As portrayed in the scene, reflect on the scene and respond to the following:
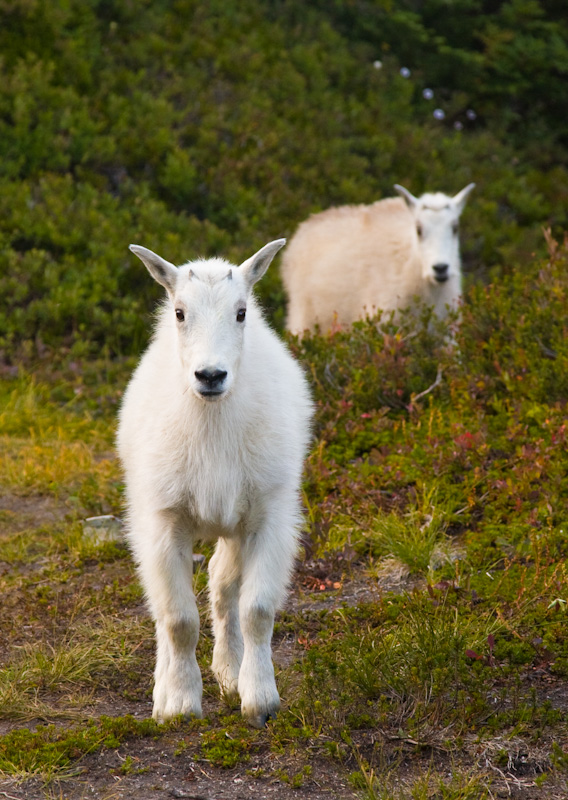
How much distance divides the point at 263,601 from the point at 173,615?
444 millimetres

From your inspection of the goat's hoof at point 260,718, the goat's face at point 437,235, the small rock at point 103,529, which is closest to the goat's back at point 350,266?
the goat's face at point 437,235

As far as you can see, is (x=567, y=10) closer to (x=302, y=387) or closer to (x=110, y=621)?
(x=302, y=387)

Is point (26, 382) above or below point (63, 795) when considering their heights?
below

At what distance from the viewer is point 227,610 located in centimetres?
538

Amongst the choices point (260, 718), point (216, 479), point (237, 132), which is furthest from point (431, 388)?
point (237, 132)

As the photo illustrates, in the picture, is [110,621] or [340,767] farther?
[110,621]

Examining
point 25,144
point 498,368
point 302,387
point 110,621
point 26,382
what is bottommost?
point 26,382

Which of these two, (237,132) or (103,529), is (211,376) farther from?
(237,132)

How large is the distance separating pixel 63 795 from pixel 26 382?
641 cm

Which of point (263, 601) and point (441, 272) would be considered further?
point (441, 272)

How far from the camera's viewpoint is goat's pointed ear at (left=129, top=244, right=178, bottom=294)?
16.4 ft

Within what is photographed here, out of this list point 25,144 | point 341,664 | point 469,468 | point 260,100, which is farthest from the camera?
point 260,100

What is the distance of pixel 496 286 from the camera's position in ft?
29.3

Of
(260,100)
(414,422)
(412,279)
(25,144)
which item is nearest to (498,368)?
(414,422)
